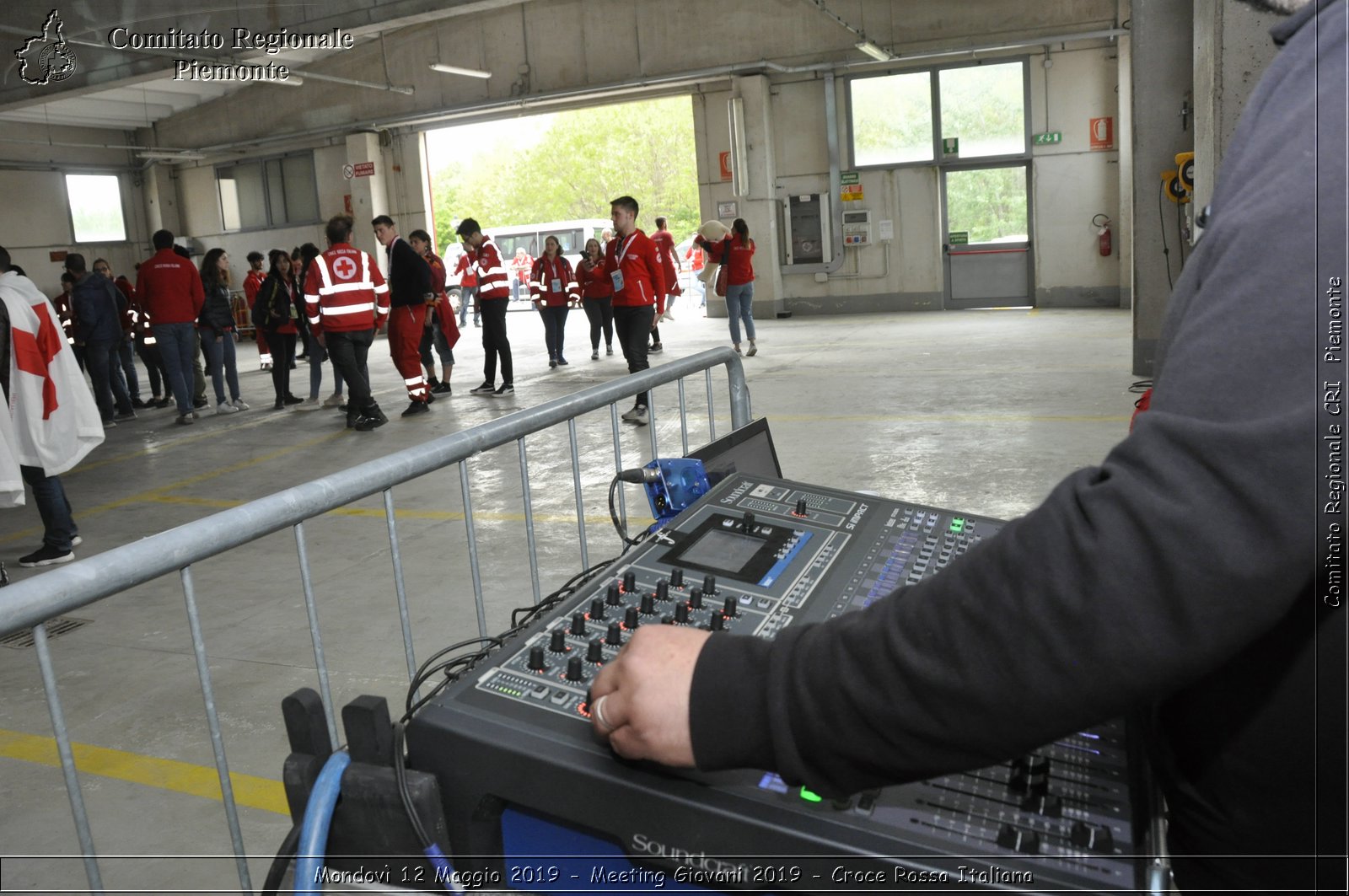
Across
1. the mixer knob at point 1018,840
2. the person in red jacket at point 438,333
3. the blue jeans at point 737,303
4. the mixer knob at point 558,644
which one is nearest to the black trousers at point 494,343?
the person in red jacket at point 438,333

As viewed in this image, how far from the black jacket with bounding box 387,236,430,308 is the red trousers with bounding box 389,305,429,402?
10 centimetres

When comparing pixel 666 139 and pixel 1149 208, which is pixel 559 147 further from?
pixel 1149 208

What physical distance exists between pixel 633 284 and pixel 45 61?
29.7 ft

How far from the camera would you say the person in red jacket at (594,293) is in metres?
12.4

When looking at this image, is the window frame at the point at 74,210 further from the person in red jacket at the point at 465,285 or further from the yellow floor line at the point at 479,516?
the yellow floor line at the point at 479,516

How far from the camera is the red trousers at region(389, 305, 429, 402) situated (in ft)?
29.1

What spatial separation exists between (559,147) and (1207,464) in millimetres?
41745

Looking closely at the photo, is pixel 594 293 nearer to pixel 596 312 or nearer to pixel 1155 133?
pixel 596 312

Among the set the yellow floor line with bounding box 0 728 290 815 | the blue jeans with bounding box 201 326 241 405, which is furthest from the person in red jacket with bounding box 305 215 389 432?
the yellow floor line with bounding box 0 728 290 815

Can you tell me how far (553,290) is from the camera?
11922 millimetres

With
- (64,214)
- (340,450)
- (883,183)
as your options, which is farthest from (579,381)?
(64,214)

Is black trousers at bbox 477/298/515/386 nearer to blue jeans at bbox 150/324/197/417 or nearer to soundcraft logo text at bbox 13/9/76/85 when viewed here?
blue jeans at bbox 150/324/197/417

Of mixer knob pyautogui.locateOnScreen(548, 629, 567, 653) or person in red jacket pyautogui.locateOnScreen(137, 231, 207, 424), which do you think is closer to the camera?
mixer knob pyautogui.locateOnScreen(548, 629, 567, 653)

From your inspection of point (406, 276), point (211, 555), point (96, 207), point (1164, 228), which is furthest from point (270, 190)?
point (211, 555)
